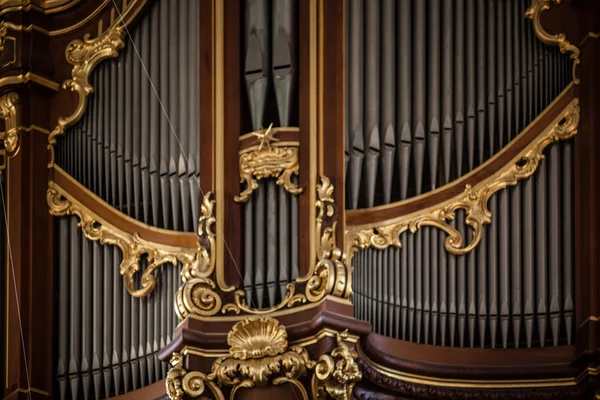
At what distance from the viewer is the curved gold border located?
13961 millimetres

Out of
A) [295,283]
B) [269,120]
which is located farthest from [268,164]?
[295,283]

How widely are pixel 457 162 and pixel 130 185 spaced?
2159mm

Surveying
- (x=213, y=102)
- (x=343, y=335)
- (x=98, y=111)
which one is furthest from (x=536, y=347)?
(x=98, y=111)

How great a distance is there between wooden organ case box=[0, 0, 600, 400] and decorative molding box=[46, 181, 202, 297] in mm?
14

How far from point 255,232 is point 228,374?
35.7 inches

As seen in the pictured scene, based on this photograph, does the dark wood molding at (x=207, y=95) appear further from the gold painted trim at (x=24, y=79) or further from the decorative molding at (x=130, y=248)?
the gold painted trim at (x=24, y=79)

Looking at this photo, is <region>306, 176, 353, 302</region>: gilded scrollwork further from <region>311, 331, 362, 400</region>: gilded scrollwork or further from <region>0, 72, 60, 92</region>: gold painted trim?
<region>0, 72, 60, 92</region>: gold painted trim

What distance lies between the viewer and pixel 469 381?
1245 centimetres

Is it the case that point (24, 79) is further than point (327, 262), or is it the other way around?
point (24, 79)

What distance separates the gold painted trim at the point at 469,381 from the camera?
40.4 feet

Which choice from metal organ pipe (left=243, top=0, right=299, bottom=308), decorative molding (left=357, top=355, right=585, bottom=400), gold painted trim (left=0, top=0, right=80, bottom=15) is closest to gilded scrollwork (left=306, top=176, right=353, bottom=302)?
metal organ pipe (left=243, top=0, right=299, bottom=308)

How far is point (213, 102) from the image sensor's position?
1305 cm

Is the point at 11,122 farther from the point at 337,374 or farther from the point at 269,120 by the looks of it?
the point at 337,374

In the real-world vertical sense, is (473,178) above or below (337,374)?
above
